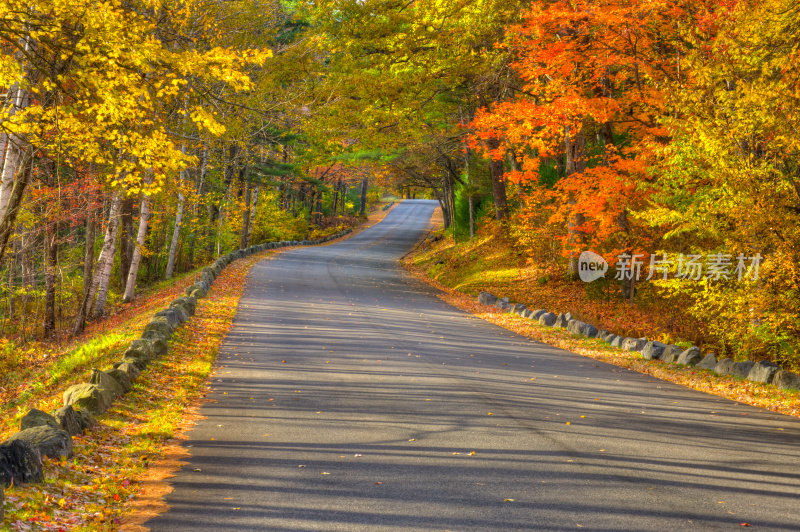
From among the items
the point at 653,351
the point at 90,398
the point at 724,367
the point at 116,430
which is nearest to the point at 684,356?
the point at 653,351

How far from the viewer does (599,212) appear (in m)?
19.3

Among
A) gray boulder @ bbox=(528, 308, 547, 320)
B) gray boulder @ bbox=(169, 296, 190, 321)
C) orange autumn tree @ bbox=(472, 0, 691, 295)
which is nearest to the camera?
gray boulder @ bbox=(169, 296, 190, 321)

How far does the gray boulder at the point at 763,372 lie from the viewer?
36.9 feet

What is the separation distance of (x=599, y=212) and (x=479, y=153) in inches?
566

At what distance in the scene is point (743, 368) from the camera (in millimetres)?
11875

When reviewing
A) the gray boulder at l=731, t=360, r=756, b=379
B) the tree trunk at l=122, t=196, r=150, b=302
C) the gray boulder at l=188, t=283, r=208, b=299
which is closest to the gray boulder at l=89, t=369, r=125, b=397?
the gray boulder at l=188, t=283, r=208, b=299

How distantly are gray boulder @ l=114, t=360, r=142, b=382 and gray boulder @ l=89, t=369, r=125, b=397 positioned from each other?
1.62 ft

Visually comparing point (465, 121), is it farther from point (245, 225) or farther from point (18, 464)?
point (18, 464)

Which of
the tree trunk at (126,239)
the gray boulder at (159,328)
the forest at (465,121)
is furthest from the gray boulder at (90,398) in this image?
the tree trunk at (126,239)

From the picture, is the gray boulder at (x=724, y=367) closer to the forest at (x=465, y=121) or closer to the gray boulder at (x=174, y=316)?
the forest at (x=465, y=121)

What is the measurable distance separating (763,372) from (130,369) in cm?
1044

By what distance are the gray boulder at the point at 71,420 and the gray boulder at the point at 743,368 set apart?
10.7 meters

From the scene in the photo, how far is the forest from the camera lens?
987 cm

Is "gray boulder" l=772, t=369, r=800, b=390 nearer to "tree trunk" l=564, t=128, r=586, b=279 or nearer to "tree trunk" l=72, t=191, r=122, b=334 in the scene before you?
"tree trunk" l=564, t=128, r=586, b=279
